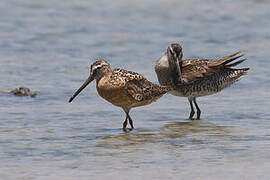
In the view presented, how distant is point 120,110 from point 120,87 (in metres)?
1.22

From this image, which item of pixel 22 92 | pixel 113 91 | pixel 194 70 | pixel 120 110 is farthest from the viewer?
pixel 194 70

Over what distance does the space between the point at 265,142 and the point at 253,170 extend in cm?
120

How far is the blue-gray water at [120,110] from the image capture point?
7367mm

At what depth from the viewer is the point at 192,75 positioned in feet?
34.9

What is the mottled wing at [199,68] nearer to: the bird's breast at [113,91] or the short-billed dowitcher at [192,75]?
the short-billed dowitcher at [192,75]

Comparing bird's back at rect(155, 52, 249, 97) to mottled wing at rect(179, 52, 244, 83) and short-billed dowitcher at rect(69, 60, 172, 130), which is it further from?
short-billed dowitcher at rect(69, 60, 172, 130)

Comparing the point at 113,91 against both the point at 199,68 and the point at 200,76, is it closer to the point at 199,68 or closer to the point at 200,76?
the point at 200,76

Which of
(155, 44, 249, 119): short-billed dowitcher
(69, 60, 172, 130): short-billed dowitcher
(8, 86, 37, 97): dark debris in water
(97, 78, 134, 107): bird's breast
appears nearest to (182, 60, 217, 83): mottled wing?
(155, 44, 249, 119): short-billed dowitcher

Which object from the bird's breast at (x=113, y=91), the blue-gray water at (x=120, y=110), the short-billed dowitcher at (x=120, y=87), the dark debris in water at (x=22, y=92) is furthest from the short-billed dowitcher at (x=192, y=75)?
the dark debris in water at (x=22, y=92)

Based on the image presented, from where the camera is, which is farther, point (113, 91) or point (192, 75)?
point (192, 75)

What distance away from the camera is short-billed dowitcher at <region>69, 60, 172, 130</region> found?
9016 millimetres

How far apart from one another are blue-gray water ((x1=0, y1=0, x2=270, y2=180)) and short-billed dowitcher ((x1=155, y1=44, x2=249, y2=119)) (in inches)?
9.4

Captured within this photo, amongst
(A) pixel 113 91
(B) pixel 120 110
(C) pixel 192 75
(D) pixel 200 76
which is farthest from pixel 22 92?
(D) pixel 200 76

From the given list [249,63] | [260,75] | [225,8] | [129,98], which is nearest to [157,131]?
[129,98]
